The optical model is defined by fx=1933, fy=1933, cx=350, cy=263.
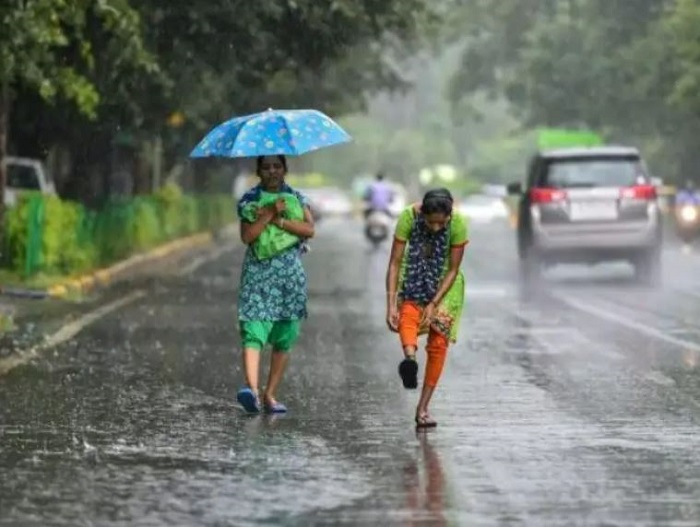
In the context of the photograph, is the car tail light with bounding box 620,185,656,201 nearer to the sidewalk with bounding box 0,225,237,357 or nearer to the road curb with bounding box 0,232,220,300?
the sidewalk with bounding box 0,225,237,357

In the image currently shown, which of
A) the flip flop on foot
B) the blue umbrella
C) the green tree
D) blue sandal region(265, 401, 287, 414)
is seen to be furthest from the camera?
the green tree

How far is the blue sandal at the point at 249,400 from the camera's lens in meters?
11.8

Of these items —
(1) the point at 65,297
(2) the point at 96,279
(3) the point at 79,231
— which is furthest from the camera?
(3) the point at 79,231

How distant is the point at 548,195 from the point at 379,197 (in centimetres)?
1588

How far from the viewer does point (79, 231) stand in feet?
92.8

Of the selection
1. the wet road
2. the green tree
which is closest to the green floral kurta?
the wet road

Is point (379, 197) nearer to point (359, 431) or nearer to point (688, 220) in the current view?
point (688, 220)

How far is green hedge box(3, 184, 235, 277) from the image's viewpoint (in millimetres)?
25250

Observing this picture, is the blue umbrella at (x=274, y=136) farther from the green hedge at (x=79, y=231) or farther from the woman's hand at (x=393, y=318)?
the green hedge at (x=79, y=231)

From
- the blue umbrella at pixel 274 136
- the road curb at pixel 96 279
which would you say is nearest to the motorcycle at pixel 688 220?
the road curb at pixel 96 279

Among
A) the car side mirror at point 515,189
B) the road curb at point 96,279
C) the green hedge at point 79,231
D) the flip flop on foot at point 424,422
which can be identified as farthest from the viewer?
the car side mirror at point 515,189

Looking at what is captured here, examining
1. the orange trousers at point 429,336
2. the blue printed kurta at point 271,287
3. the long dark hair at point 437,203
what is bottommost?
the orange trousers at point 429,336

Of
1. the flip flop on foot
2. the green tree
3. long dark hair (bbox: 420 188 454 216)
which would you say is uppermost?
the green tree

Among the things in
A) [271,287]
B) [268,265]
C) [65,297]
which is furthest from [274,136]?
[65,297]
